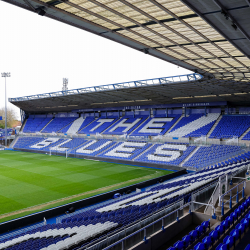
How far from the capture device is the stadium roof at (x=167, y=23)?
8985 mm

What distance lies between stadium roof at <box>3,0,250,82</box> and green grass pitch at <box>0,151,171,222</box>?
1222 centimetres

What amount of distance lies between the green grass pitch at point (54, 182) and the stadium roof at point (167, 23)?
1222cm

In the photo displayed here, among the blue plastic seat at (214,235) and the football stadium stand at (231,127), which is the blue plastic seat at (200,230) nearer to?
the blue plastic seat at (214,235)

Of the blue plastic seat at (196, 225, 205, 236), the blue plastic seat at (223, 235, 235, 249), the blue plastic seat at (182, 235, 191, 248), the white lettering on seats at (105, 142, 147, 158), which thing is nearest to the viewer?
the blue plastic seat at (223, 235, 235, 249)

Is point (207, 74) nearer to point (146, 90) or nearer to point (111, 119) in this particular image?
point (146, 90)

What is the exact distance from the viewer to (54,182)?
922 inches

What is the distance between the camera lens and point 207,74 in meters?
21.7

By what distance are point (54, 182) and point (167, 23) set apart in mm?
18154

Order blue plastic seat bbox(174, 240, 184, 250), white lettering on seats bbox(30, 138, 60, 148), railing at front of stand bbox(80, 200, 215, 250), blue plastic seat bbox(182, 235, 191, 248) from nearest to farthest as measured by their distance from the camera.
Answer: blue plastic seat bbox(174, 240, 184, 250)
railing at front of stand bbox(80, 200, 215, 250)
blue plastic seat bbox(182, 235, 191, 248)
white lettering on seats bbox(30, 138, 60, 148)

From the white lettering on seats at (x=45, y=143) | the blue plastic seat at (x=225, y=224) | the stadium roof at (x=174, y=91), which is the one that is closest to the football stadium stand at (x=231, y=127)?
the stadium roof at (x=174, y=91)

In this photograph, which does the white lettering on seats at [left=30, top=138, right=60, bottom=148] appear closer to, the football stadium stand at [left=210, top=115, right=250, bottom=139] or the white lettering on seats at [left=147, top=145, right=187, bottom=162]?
the white lettering on seats at [left=147, top=145, right=187, bottom=162]

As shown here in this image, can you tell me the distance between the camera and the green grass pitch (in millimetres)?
17453

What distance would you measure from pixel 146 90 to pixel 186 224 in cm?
2410

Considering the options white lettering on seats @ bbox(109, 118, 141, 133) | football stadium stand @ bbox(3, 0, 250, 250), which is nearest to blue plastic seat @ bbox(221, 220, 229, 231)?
football stadium stand @ bbox(3, 0, 250, 250)
